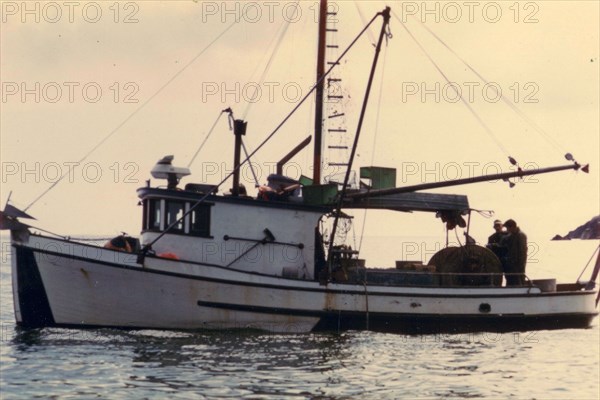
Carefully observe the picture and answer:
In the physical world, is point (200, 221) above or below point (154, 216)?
below

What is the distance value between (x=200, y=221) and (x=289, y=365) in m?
5.50

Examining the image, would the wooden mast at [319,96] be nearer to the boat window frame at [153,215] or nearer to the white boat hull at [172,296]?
the white boat hull at [172,296]

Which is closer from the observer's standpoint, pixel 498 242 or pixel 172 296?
pixel 172 296

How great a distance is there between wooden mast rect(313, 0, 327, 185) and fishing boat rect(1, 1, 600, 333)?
0.11 feet

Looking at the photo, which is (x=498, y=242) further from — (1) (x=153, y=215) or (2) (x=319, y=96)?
(1) (x=153, y=215)

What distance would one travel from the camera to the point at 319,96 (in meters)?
24.9

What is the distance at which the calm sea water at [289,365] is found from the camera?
53.5ft

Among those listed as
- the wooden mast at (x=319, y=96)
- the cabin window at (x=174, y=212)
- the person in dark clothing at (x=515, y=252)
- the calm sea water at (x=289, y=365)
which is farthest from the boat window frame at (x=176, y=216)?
the person in dark clothing at (x=515, y=252)

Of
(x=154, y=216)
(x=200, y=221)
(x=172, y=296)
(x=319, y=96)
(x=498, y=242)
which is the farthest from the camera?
(x=498, y=242)

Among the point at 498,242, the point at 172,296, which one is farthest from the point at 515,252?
the point at 172,296

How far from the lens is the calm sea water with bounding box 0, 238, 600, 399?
16312 mm

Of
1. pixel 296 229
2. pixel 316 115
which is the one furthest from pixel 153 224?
pixel 316 115

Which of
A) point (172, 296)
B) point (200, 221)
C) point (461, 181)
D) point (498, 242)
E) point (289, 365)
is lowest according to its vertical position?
point (289, 365)

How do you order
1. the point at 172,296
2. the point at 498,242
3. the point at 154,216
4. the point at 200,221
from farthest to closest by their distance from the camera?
the point at 498,242 → the point at 154,216 → the point at 200,221 → the point at 172,296
